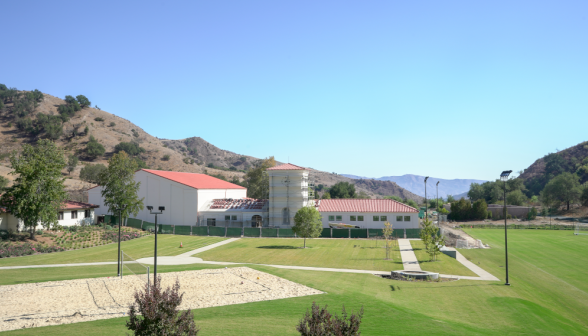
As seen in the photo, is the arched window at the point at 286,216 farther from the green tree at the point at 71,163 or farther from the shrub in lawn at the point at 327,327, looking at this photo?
the green tree at the point at 71,163

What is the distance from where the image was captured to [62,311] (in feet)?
60.5

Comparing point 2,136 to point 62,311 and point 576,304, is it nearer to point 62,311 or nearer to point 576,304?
point 62,311

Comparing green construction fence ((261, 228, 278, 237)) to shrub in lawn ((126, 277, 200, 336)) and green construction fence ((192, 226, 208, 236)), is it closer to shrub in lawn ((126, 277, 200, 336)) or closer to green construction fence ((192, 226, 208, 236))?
green construction fence ((192, 226, 208, 236))

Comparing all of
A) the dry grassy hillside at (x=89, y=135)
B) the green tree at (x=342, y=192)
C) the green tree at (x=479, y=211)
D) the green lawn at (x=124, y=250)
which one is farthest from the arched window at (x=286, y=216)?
the dry grassy hillside at (x=89, y=135)

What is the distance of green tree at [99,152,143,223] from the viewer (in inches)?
2347

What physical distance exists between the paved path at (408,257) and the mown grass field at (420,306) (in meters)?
6.15

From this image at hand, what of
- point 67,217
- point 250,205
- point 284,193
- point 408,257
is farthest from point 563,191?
point 67,217

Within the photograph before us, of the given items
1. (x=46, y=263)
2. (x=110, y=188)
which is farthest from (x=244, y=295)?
(x=110, y=188)

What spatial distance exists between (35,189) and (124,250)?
38.1ft

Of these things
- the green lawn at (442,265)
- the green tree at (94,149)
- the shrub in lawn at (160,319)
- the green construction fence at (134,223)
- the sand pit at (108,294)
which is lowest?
the green lawn at (442,265)

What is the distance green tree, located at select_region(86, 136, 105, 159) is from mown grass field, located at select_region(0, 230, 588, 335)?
102499 mm

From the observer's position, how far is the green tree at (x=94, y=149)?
122 meters

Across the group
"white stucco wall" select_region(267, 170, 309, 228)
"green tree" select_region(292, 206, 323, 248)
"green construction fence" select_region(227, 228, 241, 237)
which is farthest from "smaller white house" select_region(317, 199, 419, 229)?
"green tree" select_region(292, 206, 323, 248)

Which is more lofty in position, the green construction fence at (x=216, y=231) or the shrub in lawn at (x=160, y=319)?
the shrub in lawn at (x=160, y=319)
